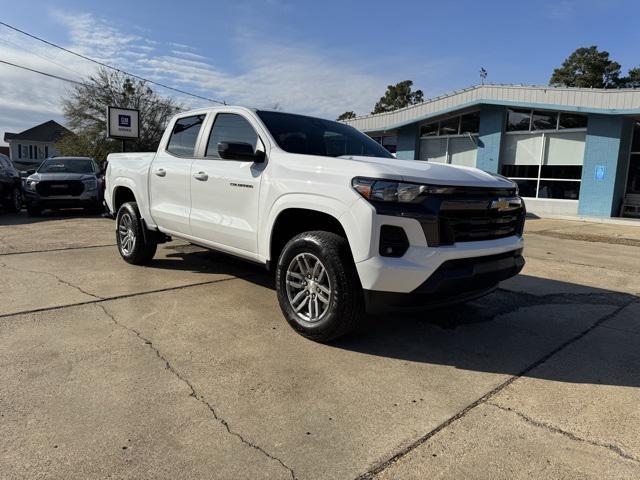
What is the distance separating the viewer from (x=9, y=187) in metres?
13.8

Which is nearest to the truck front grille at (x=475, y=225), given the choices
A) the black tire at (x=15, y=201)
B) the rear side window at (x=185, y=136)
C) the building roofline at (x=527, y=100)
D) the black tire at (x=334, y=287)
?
the black tire at (x=334, y=287)

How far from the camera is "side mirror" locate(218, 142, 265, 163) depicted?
4094mm

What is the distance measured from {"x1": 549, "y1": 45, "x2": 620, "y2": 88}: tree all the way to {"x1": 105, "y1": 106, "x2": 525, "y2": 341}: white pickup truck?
51.1 metres

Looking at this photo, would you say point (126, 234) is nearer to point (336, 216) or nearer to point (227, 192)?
point (227, 192)

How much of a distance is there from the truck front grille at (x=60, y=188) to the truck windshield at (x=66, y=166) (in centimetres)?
81

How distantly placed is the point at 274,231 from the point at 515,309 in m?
2.68

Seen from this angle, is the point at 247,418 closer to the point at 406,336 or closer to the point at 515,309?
the point at 406,336

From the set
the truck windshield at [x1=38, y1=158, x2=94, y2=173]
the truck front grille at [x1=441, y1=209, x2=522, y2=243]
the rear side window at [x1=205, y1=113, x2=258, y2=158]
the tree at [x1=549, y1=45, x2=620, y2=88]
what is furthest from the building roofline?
the tree at [x1=549, y1=45, x2=620, y2=88]

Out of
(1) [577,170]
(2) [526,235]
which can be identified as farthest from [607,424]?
(1) [577,170]

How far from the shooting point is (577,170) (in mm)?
18031

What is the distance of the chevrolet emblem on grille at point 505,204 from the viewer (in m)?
3.73

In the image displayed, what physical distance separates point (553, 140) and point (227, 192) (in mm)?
17285

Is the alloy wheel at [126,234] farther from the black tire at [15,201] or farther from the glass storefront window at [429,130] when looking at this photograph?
the glass storefront window at [429,130]

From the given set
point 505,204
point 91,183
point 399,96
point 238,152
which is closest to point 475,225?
point 505,204
